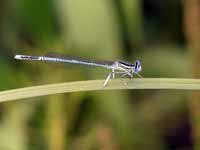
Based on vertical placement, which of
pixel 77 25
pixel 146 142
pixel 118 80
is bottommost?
pixel 146 142

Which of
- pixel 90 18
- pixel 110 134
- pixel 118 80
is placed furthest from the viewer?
pixel 110 134

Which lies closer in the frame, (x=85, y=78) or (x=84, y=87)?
(x=84, y=87)

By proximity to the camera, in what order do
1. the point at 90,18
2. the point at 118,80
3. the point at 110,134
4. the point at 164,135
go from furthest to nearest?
the point at 164,135 → the point at 110,134 → the point at 90,18 → the point at 118,80

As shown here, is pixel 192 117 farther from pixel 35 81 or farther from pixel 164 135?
pixel 35 81

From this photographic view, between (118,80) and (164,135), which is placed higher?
(118,80)

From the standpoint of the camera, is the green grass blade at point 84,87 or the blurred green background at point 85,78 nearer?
the green grass blade at point 84,87

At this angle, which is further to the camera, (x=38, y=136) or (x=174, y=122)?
(x=174, y=122)

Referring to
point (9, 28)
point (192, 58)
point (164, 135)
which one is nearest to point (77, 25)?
point (9, 28)

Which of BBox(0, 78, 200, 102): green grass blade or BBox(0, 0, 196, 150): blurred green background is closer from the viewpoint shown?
BBox(0, 78, 200, 102): green grass blade
